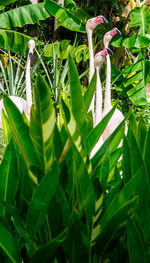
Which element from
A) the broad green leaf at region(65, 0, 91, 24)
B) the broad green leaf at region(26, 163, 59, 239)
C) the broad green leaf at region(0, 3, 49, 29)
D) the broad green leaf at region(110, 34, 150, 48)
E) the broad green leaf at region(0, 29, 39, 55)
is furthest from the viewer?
the broad green leaf at region(65, 0, 91, 24)

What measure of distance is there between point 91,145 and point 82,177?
160 millimetres

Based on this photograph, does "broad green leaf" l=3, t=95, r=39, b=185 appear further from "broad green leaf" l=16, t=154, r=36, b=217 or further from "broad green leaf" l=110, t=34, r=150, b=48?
"broad green leaf" l=110, t=34, r=150, b=48

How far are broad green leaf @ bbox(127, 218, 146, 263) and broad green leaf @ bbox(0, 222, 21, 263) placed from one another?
0.16 meters

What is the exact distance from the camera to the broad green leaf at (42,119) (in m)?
0.38

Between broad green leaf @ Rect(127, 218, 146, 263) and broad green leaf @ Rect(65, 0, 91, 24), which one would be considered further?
broad green leaf @ Rect(65, 0, 91, 24)

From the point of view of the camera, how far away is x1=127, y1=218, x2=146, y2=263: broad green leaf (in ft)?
1.24

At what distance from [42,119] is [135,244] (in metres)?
0.21

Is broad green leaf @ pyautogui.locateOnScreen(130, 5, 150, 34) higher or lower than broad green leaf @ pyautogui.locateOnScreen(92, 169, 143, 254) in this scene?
higher

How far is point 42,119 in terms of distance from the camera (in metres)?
0.38

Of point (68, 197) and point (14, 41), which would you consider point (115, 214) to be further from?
point (14, 41)

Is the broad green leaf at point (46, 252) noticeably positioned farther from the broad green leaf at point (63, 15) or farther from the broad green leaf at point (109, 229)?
the broad green leaf at point (63, 15)

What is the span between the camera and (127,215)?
39 cm

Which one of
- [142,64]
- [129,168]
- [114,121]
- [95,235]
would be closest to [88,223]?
[95,235]

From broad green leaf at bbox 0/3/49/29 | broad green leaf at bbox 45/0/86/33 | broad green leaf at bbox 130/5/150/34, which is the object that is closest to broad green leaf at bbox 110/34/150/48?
broad green leaf at bbox 130/5/150/34
